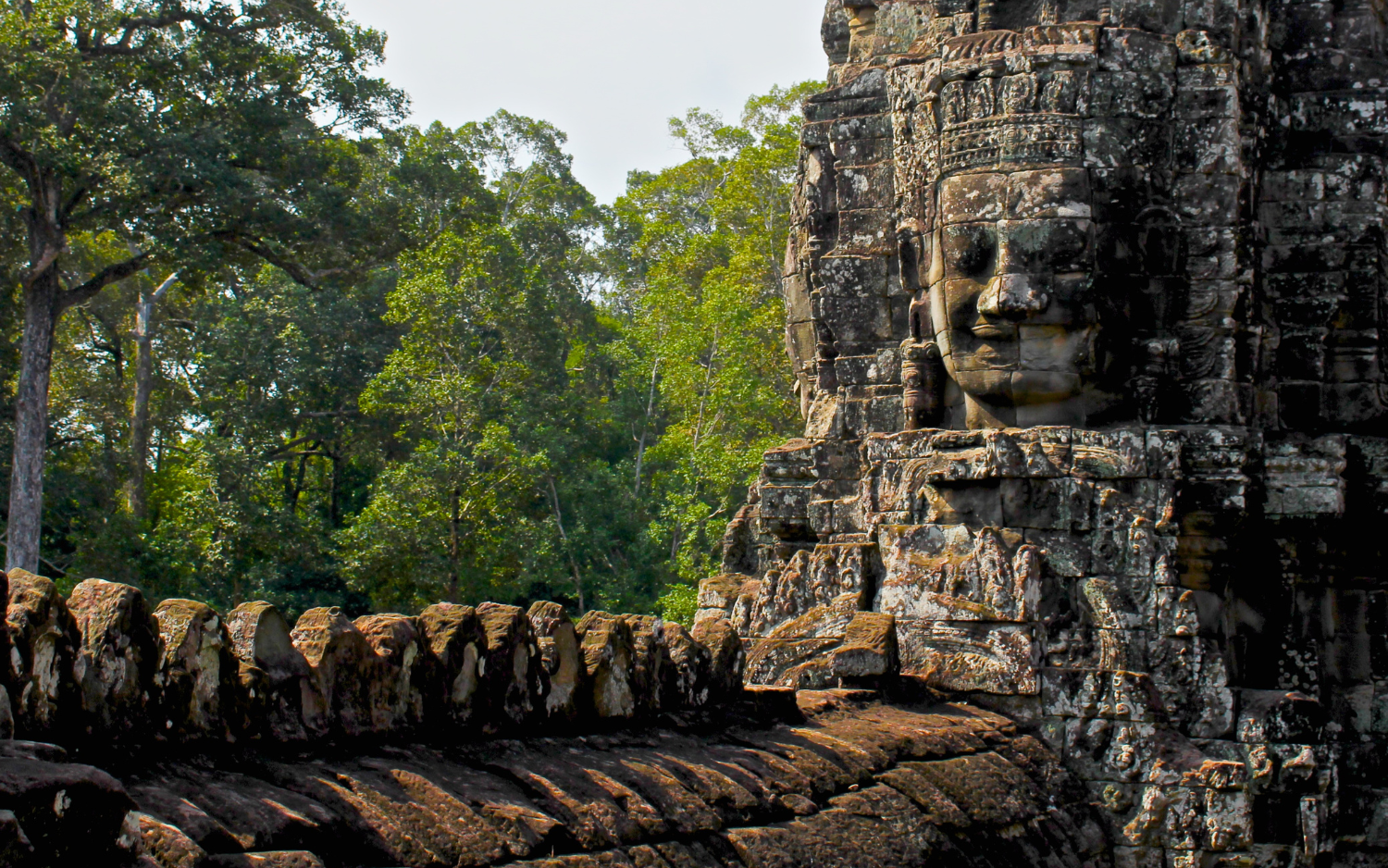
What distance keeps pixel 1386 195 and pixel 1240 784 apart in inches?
136

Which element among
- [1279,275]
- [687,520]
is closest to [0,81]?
[687,520]

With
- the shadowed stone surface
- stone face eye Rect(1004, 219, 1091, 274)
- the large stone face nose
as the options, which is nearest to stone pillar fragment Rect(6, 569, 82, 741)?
the shadowed stone surface

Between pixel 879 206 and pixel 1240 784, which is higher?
pixel 879 206

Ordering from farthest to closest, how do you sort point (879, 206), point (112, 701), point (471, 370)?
point (471, 370)
point (879, 206)
point (112, 701)

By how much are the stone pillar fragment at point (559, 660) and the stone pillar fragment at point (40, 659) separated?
1631 millimetres

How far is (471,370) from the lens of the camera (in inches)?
1004

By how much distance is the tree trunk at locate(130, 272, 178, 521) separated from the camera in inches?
1001

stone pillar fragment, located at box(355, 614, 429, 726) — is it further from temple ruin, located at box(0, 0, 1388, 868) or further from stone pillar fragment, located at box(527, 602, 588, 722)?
stone pillar fragment, located at box(527, 602, 588, 722)

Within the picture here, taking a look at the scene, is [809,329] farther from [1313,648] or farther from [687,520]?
[687,520]

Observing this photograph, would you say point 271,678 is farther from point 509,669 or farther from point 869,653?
point 869,653

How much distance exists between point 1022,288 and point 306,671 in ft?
14.7

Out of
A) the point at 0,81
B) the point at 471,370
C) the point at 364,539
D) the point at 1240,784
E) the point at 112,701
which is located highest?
the point at 0,81

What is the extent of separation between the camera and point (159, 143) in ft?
63.9

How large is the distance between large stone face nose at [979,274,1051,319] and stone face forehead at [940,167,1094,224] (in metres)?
0.31
